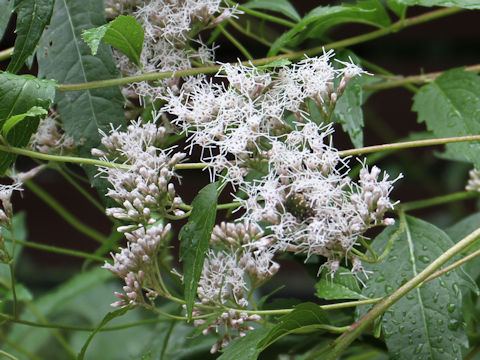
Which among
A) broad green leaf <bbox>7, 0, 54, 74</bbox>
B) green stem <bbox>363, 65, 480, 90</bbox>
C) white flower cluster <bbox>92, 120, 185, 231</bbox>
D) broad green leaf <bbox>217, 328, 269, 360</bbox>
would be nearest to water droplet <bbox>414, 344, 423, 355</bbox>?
broad green leaf <bbox>217, 328, 269, 360</bbox>

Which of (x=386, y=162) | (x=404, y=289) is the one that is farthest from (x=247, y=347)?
(x=386, y=162)

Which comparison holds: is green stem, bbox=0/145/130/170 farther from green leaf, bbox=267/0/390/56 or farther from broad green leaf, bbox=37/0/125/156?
green leaf, bbox=267/0/390/56

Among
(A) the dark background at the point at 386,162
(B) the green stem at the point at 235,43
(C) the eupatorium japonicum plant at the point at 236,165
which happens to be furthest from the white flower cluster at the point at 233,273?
(A) the dark background at the point at 386,162

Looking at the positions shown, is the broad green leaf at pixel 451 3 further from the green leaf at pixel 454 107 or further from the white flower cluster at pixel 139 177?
the white flower cluster at pixel 139 177

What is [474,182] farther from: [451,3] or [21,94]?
[21,94]

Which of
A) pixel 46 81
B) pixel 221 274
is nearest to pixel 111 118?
pixel 46 81
